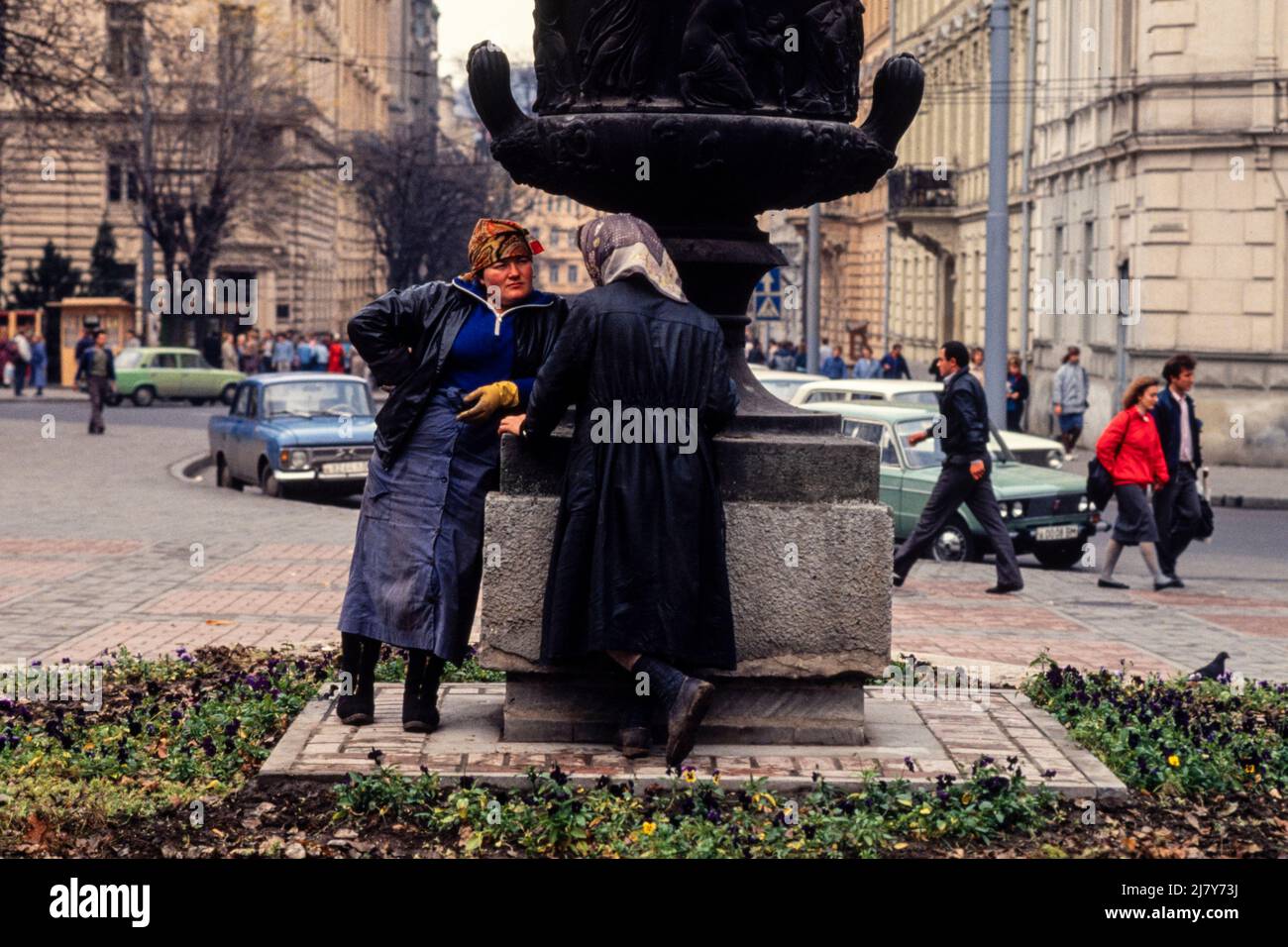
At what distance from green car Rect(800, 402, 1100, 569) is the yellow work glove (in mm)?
9948

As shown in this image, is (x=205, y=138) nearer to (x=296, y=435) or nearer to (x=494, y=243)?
(x=296, y=435)

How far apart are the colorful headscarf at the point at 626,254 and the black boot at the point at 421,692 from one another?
1405 mm

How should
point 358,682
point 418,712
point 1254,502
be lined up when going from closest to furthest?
point 418,712
point 358,682
point 1254,502

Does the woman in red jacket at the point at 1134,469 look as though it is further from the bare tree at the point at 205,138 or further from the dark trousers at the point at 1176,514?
the bare tree at the point at 205,138

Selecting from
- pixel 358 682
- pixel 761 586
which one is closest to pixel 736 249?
pixel 761 586

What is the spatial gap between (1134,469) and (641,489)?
9522 millimetres

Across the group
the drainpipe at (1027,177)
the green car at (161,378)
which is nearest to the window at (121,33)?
the green car at (161,378)

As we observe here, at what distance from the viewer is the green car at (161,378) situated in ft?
154

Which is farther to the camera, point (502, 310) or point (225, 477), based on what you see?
point (225, 477)

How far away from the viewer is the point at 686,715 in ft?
21.1

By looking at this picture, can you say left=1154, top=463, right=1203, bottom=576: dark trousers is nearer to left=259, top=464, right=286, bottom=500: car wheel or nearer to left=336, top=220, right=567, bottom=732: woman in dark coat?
left=336, top=220, right=567, bottom=732: woman in dark coat

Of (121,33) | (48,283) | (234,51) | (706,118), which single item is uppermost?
(234,51)

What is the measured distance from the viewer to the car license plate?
1725 centimetres

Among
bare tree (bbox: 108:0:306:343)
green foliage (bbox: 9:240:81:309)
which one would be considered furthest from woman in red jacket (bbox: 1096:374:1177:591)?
green foliage (bbox: 9:240:81:309)
